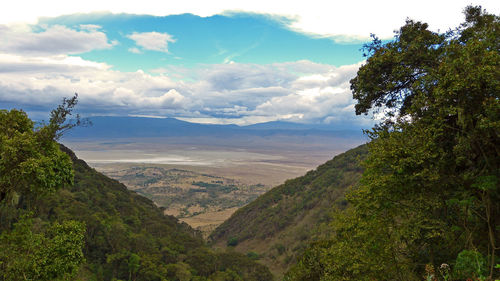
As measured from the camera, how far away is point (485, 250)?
10.0 meters

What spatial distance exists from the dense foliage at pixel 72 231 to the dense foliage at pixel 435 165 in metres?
11.5

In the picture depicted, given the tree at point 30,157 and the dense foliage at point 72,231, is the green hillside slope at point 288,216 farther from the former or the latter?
the tree at point 30,157

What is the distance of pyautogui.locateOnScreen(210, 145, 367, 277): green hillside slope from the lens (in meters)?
62.8

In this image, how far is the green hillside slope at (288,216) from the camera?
62.8m

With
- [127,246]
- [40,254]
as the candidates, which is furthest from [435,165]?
[127,246]

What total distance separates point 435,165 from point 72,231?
1345 centimetres

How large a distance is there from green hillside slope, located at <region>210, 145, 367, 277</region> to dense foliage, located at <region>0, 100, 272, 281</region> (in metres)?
14.6

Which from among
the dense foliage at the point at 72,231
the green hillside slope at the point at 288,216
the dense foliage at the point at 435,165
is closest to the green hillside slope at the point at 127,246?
the dense foliage at the point at 72,231

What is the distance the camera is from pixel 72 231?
1051 centimetres

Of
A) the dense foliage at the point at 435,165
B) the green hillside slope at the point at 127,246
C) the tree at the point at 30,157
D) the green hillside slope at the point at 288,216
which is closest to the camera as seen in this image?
the dense foliage at the point at 435,165

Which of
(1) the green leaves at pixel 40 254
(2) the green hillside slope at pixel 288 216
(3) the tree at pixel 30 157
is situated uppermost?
(3) the tree at pixel 30 157

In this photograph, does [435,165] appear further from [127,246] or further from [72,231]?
[127,246]

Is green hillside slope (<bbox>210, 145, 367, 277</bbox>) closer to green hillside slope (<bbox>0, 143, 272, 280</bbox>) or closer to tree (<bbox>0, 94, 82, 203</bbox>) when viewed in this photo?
green hillside slope (<bbox>0, 143, 272, 280</bbox>)

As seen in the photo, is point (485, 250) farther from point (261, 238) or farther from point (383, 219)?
point (261, 238)
